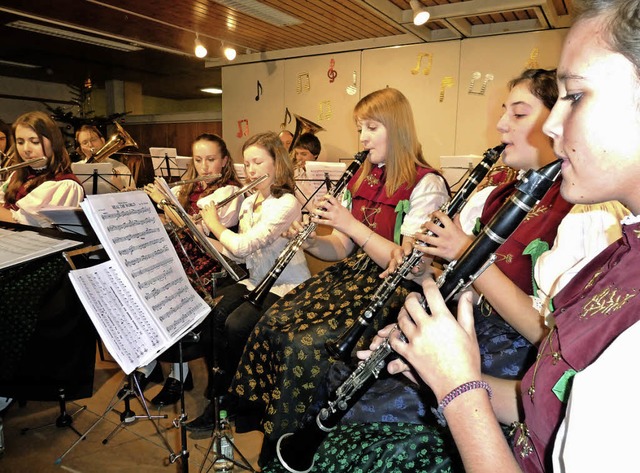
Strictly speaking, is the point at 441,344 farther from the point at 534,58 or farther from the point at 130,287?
the point at 534,58

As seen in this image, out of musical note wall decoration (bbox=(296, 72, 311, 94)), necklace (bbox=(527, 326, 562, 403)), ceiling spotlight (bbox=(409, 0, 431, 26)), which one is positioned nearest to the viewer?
necklace (bbox=(527, 326, 562, 403))

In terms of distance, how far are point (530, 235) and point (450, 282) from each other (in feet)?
2.09

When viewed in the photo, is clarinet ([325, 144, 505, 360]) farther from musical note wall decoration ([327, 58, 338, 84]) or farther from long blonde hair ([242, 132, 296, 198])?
musical note wall decoration ([327, 58, 338, 84])

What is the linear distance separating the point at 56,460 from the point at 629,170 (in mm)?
2468

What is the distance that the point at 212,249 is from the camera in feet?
5.61

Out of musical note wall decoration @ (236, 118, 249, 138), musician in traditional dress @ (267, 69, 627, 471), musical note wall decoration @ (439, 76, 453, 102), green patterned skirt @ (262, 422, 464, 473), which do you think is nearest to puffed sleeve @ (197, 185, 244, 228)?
musician in traditional dress @ (267, 69, 627, 471)

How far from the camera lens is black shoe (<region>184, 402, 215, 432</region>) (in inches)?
91.8

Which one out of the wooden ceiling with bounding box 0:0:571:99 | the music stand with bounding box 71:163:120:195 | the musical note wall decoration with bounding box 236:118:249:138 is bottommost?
the music stand with bounding box 71:163:120:195

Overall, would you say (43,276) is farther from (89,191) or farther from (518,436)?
(89,191)

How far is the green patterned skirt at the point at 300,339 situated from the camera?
1.76 m

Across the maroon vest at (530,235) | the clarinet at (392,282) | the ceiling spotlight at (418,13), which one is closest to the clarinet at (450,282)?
the clarinet at (392,282)

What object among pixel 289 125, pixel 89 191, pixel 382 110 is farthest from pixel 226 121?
pixel 382 110

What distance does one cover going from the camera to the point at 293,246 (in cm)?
223

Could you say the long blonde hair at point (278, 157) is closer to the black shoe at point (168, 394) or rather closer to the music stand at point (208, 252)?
the music stand at point (208, 252)
